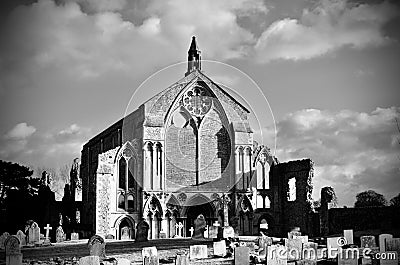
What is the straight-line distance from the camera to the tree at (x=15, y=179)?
144 ft

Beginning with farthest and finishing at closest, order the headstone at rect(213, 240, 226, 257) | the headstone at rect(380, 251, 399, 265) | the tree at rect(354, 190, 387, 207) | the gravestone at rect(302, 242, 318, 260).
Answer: the tree at rect(354, 190, 387, 207)
the headstone at rect(213, 240, 226, 257)
the gravestone at rect(302, 242, 318, 260)
the headstone at rect(380, 251, 399, 265)

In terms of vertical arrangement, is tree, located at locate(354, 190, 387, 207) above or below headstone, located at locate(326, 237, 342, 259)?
above

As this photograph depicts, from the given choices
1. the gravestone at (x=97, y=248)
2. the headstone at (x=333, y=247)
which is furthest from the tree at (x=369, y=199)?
the gravestone at (x=97, y=248)

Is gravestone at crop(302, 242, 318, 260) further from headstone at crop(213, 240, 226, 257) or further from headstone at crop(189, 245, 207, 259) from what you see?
headstone at crop(189, 245, 207, 259)

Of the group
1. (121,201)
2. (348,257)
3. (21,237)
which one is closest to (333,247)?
(348,257)

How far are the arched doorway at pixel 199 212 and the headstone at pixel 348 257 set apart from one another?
22829 millimetres

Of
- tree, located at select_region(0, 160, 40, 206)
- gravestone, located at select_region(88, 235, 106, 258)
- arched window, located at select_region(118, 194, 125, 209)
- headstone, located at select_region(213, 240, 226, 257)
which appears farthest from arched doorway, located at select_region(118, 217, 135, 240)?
gravestone, located at select_region(88, 235, 106, 258)

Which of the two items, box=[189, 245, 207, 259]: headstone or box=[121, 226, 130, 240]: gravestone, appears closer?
box=[189, 245, 207, 259]: headstone

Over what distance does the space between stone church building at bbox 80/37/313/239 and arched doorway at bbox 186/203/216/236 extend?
0.08 meters

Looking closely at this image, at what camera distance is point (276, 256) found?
668 inches

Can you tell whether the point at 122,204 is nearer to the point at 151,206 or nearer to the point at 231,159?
the point at 151,206

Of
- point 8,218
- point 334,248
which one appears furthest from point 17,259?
point 8,218

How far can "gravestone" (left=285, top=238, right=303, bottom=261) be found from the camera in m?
18.6

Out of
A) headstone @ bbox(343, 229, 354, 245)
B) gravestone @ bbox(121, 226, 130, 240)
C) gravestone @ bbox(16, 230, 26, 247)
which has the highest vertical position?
headstone @ bbox(343, 229, 354, 245)
